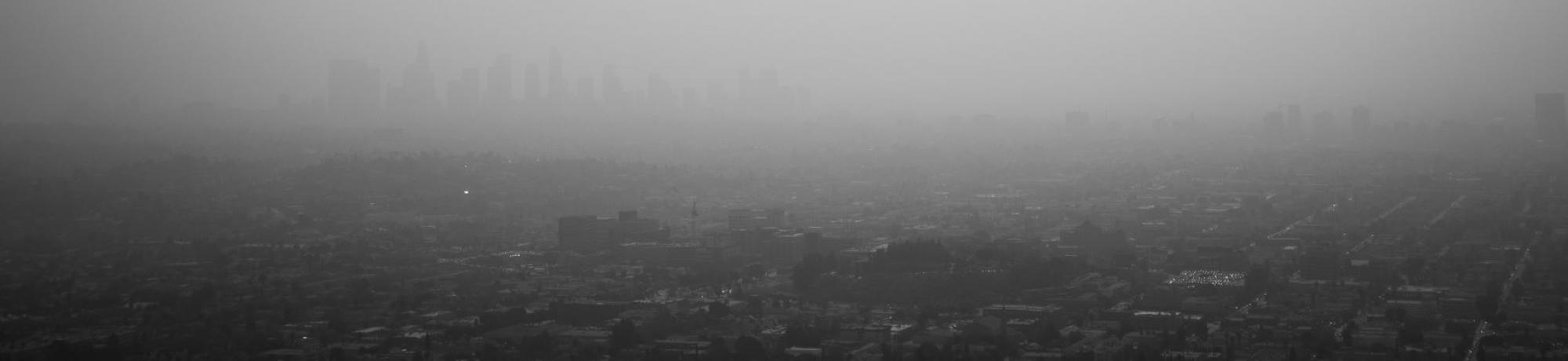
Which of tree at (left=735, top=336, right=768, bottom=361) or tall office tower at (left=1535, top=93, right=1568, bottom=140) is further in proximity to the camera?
tall office tower at (left=1535, top=93, right=1568, bottom=140)

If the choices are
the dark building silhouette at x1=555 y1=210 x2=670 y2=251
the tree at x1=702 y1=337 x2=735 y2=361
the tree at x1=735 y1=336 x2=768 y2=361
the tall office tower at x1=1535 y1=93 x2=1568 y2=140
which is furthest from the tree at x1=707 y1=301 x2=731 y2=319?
the tall office tower at x1=1535 y1=93 x2=1568 y2=140

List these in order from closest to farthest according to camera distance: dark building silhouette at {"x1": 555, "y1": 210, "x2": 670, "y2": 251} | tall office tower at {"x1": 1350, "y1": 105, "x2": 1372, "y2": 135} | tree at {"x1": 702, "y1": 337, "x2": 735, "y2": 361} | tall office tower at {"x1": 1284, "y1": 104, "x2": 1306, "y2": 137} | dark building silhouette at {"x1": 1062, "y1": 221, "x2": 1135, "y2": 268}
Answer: tree at {"x1": 702, "y1": 337, "x2": 735, "y2": 361}, dark building silhouette at {"x1": 1062, "y1": 221, "x2": 1135, "y2": 268}, dark building silhouette at {"x1": 555, "y1": 210, "x2": 670, "y2": 251}, tall office tower at {"x1": 1350, "y1": 105, "x2": 1372, "y2": 135}, tall office tower at {"x1": 1284, "y1": 104, "x2": 1306, "y2": 137}

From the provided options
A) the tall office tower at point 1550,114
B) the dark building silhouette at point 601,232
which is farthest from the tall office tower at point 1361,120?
the dark building silhouette at point 601,232

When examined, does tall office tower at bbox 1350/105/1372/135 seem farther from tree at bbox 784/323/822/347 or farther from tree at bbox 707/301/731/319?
tree at bbox 784/323/822/347

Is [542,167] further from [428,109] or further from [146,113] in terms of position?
[428,109]

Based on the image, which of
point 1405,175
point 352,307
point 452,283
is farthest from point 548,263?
point 1405,175

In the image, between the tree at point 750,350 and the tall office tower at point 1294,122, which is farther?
the tall office tower at point 1294,122

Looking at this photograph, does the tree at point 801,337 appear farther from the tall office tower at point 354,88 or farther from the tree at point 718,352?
the tall office tower at point 354,88
